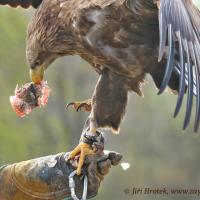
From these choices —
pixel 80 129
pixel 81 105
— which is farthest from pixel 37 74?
pixel 80 129

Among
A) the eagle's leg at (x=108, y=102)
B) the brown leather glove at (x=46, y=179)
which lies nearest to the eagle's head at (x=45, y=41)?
the eagle's leg at (x=108, y=102)

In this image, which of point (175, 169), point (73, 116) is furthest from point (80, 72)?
point (175, 169)

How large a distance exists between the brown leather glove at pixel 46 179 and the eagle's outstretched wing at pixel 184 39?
0.30 metres

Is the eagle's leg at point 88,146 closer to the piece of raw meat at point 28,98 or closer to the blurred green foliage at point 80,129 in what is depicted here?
the piece of raw meat at point 28,98

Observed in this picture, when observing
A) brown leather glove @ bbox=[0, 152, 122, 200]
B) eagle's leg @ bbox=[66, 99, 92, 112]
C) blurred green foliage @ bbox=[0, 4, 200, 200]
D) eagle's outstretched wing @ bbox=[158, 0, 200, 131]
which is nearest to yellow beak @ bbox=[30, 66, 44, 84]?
eagle's leg @ bbox=[66, 99, 92, 112]

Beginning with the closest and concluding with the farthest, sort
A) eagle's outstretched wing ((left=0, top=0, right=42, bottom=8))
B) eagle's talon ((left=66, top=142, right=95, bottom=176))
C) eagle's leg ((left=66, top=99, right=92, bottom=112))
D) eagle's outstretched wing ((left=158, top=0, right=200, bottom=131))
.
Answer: eagle's outstretched wing ((left=158, top=0, right=200, bottom=131)) → eagle's talon ((left=66, top=142, right=95, bottom=176)) → eagle's leg ((left=66, top=99, right=92, bottom=112)) → eagle's outstretched wing ((left=0, top=0, right=42, bottom=8))

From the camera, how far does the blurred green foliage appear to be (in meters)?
7.06

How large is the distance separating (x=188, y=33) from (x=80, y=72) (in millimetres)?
4909

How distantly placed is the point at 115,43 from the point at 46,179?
52cm

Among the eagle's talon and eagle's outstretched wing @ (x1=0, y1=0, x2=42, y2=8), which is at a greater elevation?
eagle's outstretched wing @ (x1=0, y1=0, x2=42, y2=8)

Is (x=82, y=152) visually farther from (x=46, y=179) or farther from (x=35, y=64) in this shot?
(x=35, y=64)

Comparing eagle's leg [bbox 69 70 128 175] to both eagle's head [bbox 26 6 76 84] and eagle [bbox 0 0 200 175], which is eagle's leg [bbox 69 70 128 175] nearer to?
eagle [bbox 0 0 200 175]

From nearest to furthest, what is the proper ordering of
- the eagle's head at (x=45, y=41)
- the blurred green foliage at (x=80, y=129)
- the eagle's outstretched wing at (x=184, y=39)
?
1. the eagle's outstretched wing at (x=184, y=39)
2. the eagle's head at (x=45, y=41)
3. the blurred green foliage at (x=80, y=129)

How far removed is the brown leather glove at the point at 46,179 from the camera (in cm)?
232
